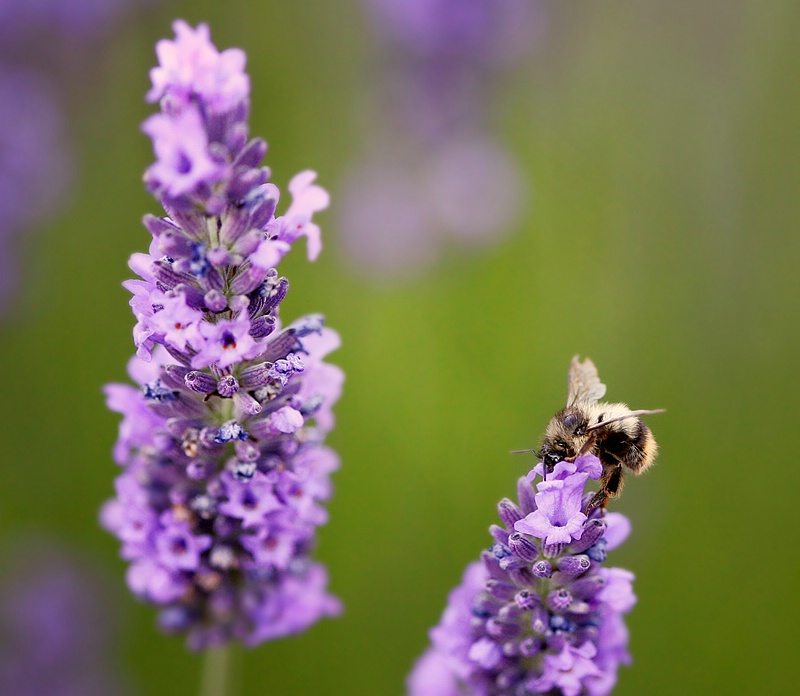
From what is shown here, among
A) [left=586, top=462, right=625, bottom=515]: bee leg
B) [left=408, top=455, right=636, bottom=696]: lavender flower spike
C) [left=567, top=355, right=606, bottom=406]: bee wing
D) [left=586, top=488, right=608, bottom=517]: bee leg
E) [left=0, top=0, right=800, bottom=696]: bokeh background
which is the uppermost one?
[left=0, top=0, right=800, bottom=696]: bokeh background

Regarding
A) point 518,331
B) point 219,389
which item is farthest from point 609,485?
point 518,331

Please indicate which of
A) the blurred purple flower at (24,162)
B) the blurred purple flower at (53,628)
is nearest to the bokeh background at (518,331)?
the blurred purple flower at (53,628)

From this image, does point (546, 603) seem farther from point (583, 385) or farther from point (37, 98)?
point (37, 98)

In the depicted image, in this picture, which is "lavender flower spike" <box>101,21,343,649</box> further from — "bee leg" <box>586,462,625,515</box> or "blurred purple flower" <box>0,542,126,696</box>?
"blurred purple flower" <box>0,542,126,696</box>

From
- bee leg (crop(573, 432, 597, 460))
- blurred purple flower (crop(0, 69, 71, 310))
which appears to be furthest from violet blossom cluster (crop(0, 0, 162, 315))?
bee leg (crop(573, 432, 597, 460))

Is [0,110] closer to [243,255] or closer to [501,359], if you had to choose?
[501,359]

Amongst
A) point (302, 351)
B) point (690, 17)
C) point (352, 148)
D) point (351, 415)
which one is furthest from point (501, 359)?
point (302, 351)
